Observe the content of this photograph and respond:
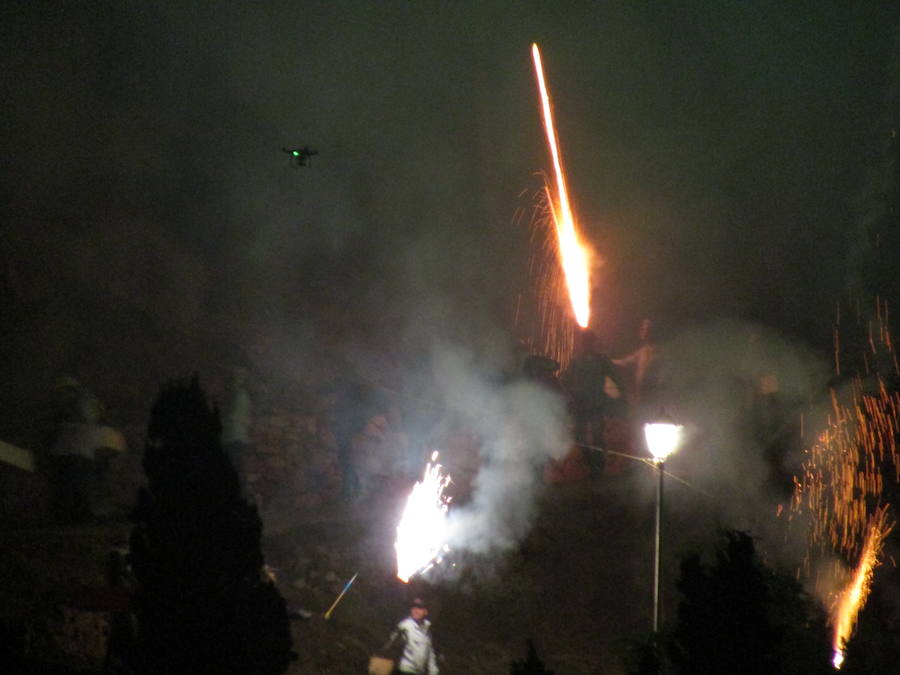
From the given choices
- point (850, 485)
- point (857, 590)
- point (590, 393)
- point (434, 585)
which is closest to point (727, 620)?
point (434, 585)

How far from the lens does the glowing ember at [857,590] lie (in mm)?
11766

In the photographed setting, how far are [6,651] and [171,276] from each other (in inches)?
444

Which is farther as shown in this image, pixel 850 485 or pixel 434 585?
pixel 850 485

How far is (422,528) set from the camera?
10438 mm

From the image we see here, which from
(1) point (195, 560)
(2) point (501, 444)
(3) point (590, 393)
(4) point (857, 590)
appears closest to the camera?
(1) point (195, 560)

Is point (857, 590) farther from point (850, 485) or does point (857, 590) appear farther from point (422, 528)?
point (422, 528)

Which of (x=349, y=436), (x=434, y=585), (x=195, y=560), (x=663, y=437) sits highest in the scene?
(x=349, y=436)

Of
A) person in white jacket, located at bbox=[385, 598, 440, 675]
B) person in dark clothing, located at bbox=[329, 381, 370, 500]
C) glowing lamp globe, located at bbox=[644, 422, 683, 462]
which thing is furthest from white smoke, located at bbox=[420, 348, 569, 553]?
glowing lamp globe, located at bbox=[644, 422, 683, 462]

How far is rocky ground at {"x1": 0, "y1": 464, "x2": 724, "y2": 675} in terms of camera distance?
687 centimetres

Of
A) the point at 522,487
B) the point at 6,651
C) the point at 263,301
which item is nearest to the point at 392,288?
the point at 263,301

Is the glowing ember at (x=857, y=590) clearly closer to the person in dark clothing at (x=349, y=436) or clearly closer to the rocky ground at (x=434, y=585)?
the rocky ground at (x=434, y=585)

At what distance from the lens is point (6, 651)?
17.3ft

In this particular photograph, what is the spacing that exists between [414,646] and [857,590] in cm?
885

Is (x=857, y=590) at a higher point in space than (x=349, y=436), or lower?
higher
